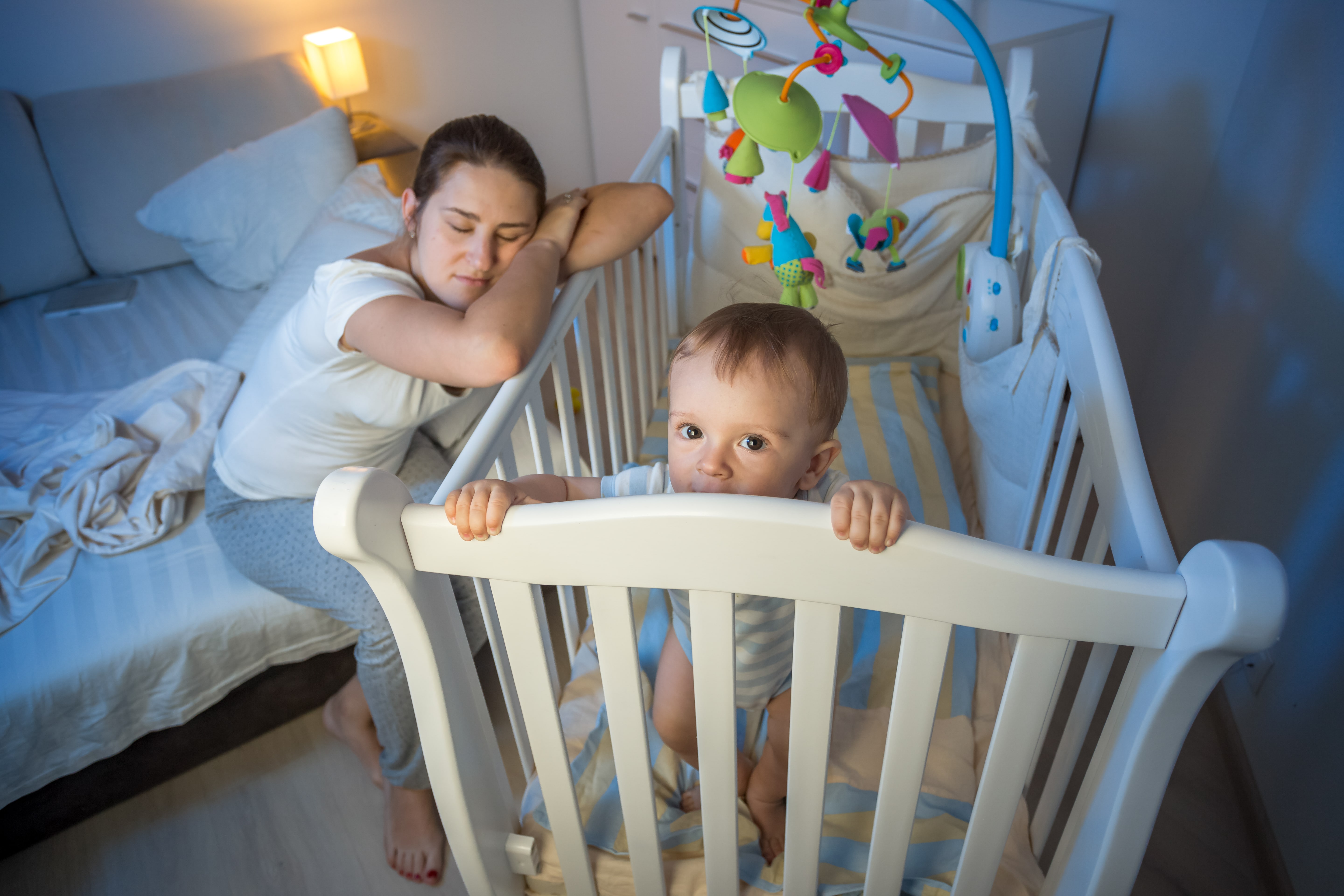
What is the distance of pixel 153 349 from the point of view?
1.99 m

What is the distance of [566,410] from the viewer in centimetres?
114

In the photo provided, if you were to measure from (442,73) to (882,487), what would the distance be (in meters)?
2.96

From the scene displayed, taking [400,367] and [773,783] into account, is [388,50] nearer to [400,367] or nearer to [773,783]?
[400,367]

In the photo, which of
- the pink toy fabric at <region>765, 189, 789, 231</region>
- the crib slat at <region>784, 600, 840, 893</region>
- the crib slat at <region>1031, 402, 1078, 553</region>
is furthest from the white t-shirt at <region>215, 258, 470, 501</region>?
the crib slat at <region>1031, 402, 1078, 553</region>

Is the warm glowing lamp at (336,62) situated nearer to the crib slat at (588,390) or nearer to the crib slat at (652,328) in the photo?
the crib slat at (652,328)

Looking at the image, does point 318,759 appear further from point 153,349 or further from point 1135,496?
point 1135,496

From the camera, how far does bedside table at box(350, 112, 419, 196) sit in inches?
104

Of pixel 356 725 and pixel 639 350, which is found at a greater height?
pixel 639 350

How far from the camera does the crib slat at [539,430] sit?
3.29ft

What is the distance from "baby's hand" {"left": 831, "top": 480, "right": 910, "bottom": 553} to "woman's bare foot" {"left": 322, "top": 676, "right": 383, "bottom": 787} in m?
1.10

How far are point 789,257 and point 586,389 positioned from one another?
15.3 inches

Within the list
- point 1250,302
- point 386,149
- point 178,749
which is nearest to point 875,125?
point 1250,302

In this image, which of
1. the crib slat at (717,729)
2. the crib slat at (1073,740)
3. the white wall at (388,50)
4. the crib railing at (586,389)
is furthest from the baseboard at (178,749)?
the white wall at (388,50)

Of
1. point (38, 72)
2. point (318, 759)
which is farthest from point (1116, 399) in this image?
point (38, 72)
